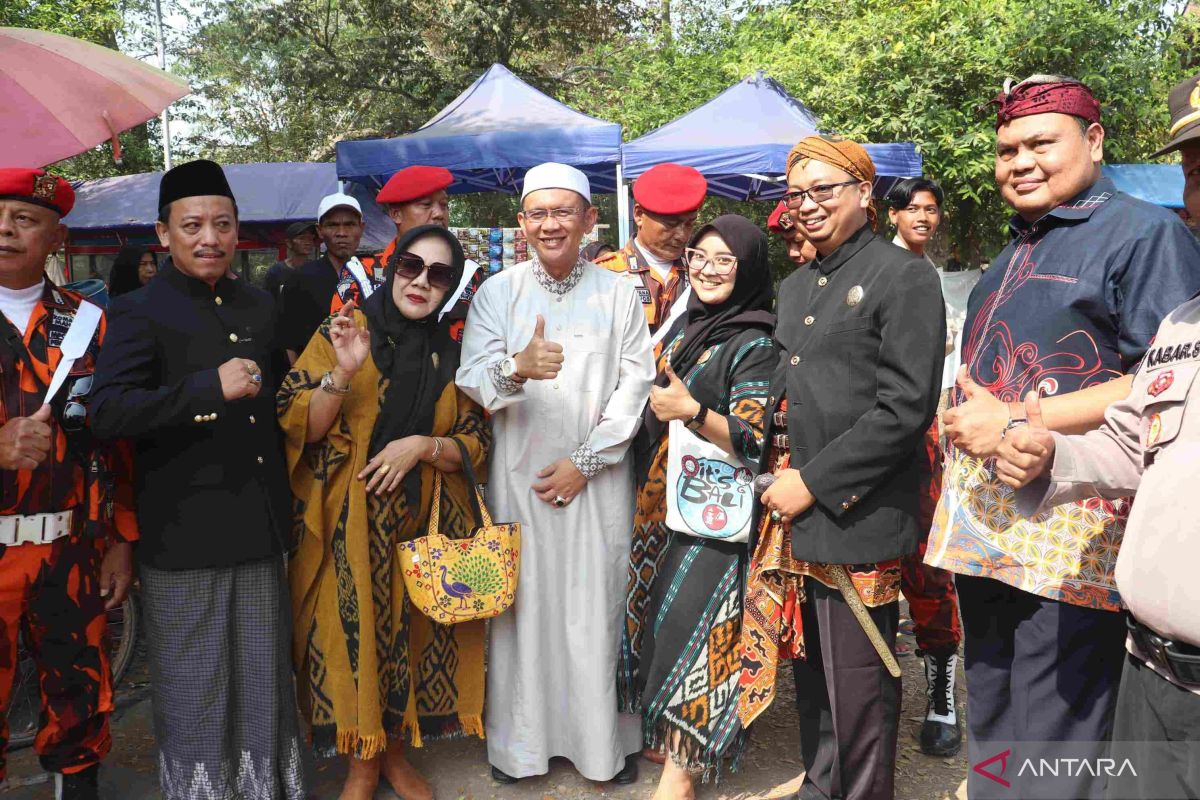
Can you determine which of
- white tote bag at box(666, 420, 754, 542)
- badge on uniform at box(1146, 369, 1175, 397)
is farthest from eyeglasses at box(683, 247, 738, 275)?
badge on uniform at box(1146, 369, 1175, 397)

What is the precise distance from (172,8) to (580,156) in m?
21.9

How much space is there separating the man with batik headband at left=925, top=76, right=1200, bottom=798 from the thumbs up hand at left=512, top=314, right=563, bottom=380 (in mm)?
1229

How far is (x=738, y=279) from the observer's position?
2854 mm

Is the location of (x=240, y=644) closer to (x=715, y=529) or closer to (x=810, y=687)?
(x=715, y=529)

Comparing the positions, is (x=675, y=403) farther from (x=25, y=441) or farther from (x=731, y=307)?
(x=25, y=441)

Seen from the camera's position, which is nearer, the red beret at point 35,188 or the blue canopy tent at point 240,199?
the red beret at point 35,188

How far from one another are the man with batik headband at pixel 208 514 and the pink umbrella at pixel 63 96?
456 millimetres

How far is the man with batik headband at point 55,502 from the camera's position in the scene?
2.62 metres

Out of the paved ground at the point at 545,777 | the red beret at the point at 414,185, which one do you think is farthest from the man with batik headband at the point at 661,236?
the paved ground at the point at 545,777

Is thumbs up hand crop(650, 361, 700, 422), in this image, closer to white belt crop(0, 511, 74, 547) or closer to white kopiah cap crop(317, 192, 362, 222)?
white belt crop(0, 511, 74, 547)

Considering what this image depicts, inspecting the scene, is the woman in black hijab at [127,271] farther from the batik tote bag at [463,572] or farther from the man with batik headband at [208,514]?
the batik tote bag at [463,572]

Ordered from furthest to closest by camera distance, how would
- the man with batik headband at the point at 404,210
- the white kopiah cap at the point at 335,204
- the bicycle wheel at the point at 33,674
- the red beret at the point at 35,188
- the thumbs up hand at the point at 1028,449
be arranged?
the white kopiah cap at the point at 335,204 < the man with batik headband at the point at 404,210 < the bicycle wheel at the point at 33,674 < the red beret at the point at 35,188 < the thumbs up hand at the point at 1028,449

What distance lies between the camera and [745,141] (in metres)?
8.41

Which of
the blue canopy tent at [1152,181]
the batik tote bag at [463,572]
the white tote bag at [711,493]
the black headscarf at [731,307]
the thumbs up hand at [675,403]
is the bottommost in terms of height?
the batik tote bag at [463,572]
